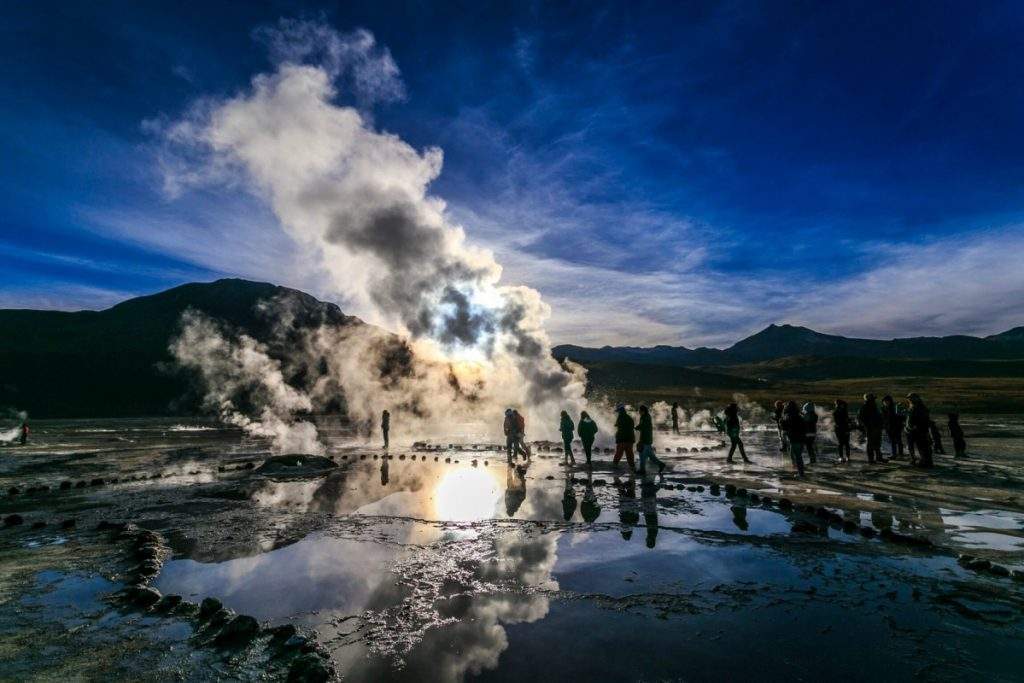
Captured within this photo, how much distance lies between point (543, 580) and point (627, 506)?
5.42 meters

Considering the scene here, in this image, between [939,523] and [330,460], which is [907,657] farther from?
[330,460]

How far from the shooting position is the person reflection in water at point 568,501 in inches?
451

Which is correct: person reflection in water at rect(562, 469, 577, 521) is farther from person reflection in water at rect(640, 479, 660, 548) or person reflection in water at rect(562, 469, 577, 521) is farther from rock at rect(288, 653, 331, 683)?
rock at rect(288, 653, 331, 683)

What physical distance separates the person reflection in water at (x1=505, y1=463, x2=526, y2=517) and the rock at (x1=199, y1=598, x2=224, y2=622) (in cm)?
608

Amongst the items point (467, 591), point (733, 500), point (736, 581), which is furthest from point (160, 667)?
point (733, 500)

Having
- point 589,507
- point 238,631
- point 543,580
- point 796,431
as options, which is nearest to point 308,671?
point 238,631

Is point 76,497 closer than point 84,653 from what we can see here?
No

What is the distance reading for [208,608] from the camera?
6539mm

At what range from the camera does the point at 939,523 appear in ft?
31.9

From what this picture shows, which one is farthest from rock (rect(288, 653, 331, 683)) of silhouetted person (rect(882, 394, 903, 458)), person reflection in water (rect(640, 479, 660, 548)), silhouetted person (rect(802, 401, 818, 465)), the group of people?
silhouetted person (rect(882, 394, 903, 458))

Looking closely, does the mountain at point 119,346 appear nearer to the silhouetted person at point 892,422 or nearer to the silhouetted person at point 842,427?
the silhouetted person at point 842,427

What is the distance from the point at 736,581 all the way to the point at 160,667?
6704 millimetres

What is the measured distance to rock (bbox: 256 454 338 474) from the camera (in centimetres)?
1936

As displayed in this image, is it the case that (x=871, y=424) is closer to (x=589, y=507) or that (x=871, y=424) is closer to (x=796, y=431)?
(x=796, y=431)
